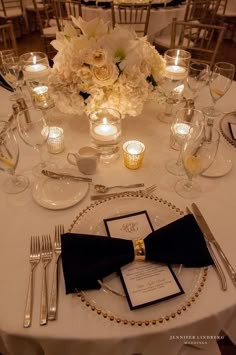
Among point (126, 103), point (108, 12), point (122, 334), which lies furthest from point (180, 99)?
point (108, 12)

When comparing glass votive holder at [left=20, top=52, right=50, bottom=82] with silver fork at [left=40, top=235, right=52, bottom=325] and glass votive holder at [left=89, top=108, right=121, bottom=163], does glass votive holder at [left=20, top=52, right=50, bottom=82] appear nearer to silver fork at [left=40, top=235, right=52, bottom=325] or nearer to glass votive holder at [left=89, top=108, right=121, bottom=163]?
glass votive holder at [left=89, top=108, right=121, bottom=163]

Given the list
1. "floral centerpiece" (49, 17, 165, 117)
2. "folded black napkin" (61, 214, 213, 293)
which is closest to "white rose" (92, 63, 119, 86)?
"floral centerpiece" (49, 17, 165, 117)

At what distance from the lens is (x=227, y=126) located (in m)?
1.08

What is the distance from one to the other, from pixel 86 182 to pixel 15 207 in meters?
0.22

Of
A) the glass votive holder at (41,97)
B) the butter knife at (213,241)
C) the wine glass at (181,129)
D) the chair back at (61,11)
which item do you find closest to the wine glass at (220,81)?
the wine glass at (181,129)

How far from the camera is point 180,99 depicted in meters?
1.20

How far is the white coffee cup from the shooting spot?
0.83 m

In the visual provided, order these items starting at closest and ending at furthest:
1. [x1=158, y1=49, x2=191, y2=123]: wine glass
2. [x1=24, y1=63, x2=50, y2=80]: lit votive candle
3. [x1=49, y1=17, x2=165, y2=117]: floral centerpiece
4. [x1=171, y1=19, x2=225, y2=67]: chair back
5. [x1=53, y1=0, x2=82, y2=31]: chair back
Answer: [x1=49, y1=17, x2=165, y2=117]: floral centerpiece → [x1=158, y1=49, x2=191, y2=123]: wine glass → [x1=24, y1=63, x2=50, y2=80]: lit votive candle → [x1=171, y1=19, x2=225, y2=67]: chair back → [x1=53, y1=0, x2=82, y2=31]: chair back

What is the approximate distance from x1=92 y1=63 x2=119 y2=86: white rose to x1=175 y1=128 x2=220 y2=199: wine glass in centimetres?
33

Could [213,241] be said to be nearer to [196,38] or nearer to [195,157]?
[195,157]

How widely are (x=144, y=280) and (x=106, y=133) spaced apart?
526 millimetres

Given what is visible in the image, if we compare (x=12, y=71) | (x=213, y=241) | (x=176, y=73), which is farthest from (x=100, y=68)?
(x=213, y=241)

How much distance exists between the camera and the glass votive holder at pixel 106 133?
92 cm

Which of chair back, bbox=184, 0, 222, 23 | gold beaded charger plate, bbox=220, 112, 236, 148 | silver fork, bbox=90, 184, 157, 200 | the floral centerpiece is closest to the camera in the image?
silver fork, bbox=90, 184, 157, 200
